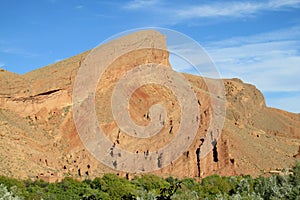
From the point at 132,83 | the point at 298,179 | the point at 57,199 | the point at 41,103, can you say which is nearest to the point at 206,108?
the point at 132,83

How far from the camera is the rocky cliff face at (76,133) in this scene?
2810 inches

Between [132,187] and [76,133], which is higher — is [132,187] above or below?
below

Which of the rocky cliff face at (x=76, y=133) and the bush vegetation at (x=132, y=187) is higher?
the rocky cliff face at (x=76, y=133)

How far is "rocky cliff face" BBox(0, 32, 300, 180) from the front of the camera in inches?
2810

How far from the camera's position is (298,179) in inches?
1727

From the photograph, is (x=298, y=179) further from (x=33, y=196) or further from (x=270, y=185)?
(x=33, y=196)

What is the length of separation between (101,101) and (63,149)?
10.0m

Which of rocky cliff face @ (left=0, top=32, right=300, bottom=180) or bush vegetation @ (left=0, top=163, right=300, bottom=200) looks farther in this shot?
rocky cliff face @ (left=0, top=32, right=300, bottom=180)

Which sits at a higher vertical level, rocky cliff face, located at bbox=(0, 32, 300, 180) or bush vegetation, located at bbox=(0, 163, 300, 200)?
rocky cliff face, located at bbox=(0, 32, 300, 180)

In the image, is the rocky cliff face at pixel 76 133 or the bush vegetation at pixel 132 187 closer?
the bush vegetation at pixel 132 187

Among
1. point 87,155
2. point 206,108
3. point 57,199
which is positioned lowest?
point 57,199

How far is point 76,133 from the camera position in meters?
80.1

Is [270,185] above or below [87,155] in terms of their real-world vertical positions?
below

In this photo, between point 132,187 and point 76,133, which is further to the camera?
point 76,133
